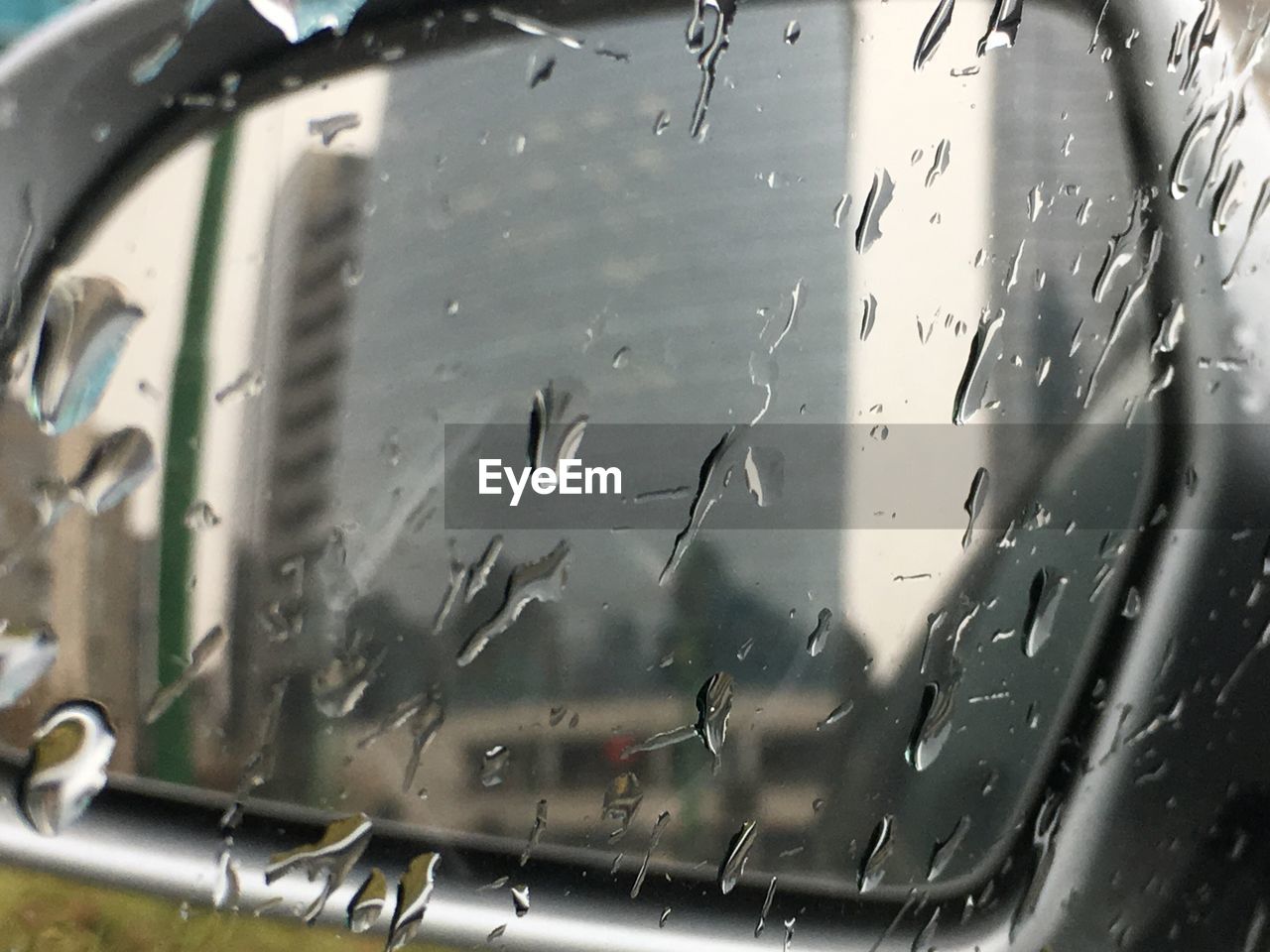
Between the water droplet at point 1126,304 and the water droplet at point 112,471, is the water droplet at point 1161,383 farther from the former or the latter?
the water droplet at point 112,471

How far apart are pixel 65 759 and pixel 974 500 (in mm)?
1126

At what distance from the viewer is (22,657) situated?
1.08m

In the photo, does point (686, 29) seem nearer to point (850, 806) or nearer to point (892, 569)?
point (892, 569)

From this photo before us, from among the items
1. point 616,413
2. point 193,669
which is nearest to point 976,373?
point 616,413

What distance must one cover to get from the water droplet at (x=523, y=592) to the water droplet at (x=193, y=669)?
0.26m

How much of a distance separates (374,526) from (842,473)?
23.0 inches

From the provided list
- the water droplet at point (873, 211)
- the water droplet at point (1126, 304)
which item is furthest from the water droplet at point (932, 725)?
the water droplet at point (873, 211)

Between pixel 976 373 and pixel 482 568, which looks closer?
pixel 482 568

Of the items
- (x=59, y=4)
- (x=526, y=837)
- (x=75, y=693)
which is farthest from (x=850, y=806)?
(x=59, y=4)

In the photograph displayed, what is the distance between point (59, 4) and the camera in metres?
1.13

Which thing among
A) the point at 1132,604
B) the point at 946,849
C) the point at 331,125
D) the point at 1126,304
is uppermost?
the point at 331,125

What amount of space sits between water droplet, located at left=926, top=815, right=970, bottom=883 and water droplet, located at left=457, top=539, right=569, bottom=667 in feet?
2.25

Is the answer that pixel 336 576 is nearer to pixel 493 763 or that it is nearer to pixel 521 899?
pixel 493 763

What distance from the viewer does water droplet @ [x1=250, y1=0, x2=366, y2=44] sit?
1.20 meters
